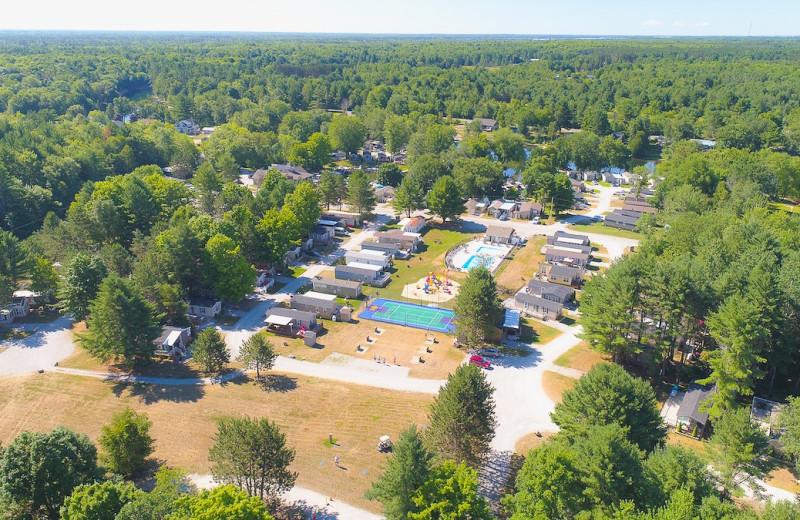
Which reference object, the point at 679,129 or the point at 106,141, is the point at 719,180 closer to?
the point at 679,129

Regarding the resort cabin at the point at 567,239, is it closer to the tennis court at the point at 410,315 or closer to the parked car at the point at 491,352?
the tennis court at the point at 410,315

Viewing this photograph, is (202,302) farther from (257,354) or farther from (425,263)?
(425,263)

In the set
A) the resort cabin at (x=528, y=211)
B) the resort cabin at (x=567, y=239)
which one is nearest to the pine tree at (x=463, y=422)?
the resort cabin at (x=567, y=239)

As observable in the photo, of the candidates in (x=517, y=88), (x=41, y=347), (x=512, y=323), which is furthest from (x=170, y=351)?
(x=517, y=88)

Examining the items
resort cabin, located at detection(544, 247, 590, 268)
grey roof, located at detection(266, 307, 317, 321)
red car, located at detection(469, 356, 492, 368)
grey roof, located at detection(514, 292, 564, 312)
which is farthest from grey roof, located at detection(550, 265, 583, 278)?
grey roof, located at detection(266, 307, 317, 321)

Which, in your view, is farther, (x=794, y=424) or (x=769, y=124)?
(x=769, y=124)

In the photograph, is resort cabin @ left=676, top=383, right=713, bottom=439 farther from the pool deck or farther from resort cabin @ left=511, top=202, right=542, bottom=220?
resort cabin @ left=511, top=202, right=542, bottom=220

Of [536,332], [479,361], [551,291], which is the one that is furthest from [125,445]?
[551,291]
